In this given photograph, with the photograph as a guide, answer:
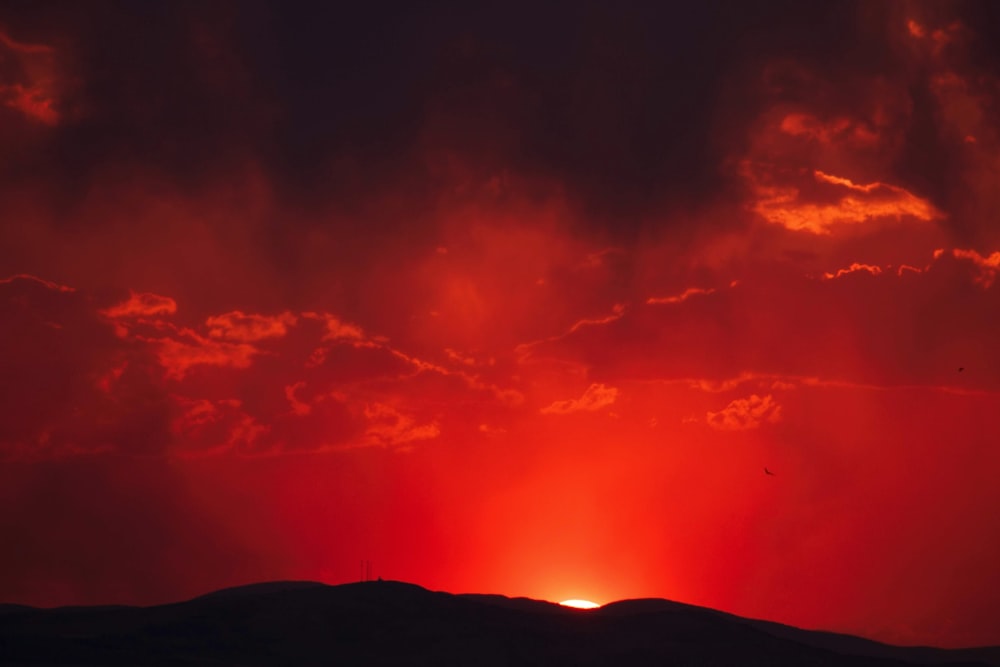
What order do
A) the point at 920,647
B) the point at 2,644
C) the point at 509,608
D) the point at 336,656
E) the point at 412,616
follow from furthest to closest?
the point at 920,647
the point at 509,608
the point at 412,616
the point at 336,656
the point at 2,644

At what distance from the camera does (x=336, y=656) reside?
8881 centimetres

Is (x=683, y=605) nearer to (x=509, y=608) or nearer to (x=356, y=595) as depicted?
(x=509, y=608)

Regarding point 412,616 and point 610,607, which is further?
point 610,607

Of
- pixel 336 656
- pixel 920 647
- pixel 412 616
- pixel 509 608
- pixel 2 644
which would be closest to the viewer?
pixel 2 644

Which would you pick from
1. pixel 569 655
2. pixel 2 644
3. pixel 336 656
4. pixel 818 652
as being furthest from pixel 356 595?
pixel 818 652

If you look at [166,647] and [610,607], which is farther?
[610,607]

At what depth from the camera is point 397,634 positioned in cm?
9400

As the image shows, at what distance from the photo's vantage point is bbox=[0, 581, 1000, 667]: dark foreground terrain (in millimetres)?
87500

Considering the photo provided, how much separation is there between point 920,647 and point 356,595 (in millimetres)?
50199

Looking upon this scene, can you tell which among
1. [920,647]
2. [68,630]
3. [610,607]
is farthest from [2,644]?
[920,647]

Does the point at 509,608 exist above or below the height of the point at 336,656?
above

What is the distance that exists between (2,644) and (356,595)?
89.4ft

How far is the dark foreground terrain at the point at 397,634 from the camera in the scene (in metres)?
87.5

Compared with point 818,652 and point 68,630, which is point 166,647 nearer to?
point 68,630
